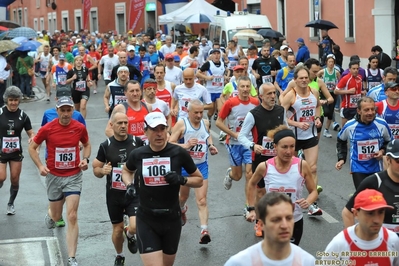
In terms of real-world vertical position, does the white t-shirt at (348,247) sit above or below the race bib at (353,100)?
below

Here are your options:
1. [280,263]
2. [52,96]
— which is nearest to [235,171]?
[280,263]

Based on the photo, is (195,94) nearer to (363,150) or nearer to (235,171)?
(235,171)

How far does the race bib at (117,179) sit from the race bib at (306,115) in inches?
133

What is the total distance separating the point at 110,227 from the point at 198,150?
1699 millimetres

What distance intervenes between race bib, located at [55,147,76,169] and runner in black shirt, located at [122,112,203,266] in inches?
77.2

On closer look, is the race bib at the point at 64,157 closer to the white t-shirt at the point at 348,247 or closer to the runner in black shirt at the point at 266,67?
the white t-shirt at the point at 348,247

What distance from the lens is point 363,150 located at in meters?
9.18

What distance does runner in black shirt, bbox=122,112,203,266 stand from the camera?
23.4ft

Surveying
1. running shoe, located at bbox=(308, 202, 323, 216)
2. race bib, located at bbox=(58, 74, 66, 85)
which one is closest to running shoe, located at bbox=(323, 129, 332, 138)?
race bib, located at bbox=(58, 74, 66, 85)

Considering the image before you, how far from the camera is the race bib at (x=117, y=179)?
28.2ft

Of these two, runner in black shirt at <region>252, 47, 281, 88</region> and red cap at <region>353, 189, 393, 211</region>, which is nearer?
red cap at <region>353, 189, 393, 211</region>

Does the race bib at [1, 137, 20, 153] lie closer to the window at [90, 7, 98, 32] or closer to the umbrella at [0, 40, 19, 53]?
the umbrella at [0, 40, 19, 53]

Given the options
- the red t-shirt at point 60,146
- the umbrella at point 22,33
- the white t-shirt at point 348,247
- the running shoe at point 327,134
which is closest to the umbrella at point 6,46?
the umbrella at point 22,33

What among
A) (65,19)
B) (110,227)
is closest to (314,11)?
(110,227)
